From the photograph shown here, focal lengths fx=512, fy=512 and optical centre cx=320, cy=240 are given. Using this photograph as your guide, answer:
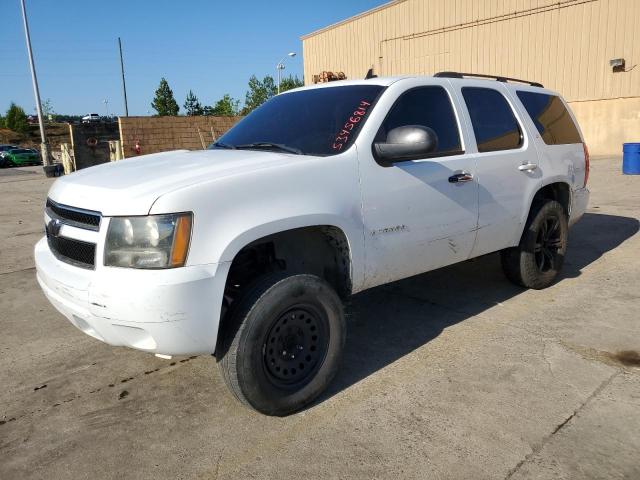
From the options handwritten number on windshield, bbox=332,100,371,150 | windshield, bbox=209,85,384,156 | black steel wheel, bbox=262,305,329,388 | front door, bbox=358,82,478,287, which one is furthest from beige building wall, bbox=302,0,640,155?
black steel wheel, bbox=262,305,329,388

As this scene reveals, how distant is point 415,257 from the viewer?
136 inches

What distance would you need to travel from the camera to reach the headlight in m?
2.40

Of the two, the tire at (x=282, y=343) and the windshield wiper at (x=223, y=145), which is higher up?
the windshield wiper at (x=223, y=145)

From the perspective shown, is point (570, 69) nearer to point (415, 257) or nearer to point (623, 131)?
point (623, 131)

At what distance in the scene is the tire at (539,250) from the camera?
4.50 m

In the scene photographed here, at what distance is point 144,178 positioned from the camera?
271cm

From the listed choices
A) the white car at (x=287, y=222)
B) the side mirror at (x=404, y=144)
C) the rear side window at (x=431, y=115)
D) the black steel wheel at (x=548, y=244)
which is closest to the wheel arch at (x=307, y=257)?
the white car at (x=287, y=222)

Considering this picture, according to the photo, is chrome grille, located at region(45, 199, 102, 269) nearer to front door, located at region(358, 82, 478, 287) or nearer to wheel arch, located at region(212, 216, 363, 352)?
wheel arch, located at region(212, 216, 363, 352)

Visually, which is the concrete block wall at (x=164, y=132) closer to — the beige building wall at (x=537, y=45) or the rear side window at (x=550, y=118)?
the beige building wall at (x=537, y=45)

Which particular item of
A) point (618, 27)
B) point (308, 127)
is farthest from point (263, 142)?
point (618, 27)

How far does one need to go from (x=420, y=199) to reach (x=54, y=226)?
2.21 metres

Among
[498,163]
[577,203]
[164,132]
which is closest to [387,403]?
[498,163]

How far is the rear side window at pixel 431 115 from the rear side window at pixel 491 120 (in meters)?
0.25

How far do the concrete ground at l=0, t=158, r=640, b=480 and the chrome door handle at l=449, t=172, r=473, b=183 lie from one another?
1155mm
